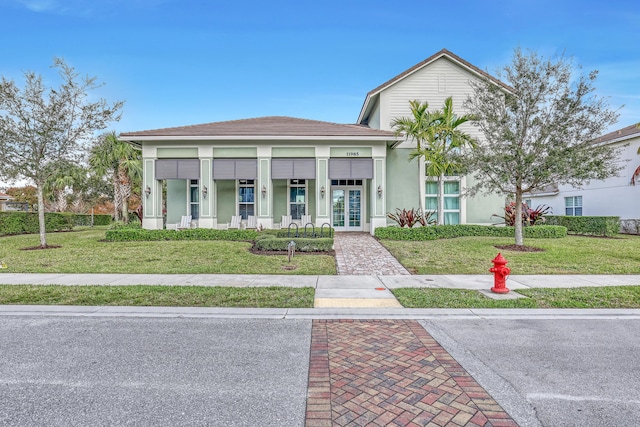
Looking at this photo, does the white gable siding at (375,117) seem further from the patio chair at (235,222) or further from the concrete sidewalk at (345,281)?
the concrete sidewalk at (345,281)

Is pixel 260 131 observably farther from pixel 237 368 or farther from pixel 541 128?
pixel 237 368

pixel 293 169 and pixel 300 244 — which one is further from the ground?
pixel 293 169

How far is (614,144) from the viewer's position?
1964 centimetres

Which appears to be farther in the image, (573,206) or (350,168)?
(573,206)

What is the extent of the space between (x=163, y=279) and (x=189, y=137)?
10109 millimetres

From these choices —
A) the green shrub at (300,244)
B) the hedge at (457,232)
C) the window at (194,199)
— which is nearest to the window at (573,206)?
the hedge at (457,232)

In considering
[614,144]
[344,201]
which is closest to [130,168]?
[344,201]

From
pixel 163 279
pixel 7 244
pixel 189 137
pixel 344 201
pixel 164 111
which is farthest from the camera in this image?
pixel 164 111

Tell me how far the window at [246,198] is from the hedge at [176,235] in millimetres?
3628

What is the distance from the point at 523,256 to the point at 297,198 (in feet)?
36.7

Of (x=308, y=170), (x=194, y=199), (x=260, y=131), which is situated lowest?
(x=194, y=199)

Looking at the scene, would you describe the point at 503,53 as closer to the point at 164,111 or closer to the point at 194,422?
the point at 194,422

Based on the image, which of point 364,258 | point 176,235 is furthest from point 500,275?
point 176,235

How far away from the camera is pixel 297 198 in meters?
18.7
